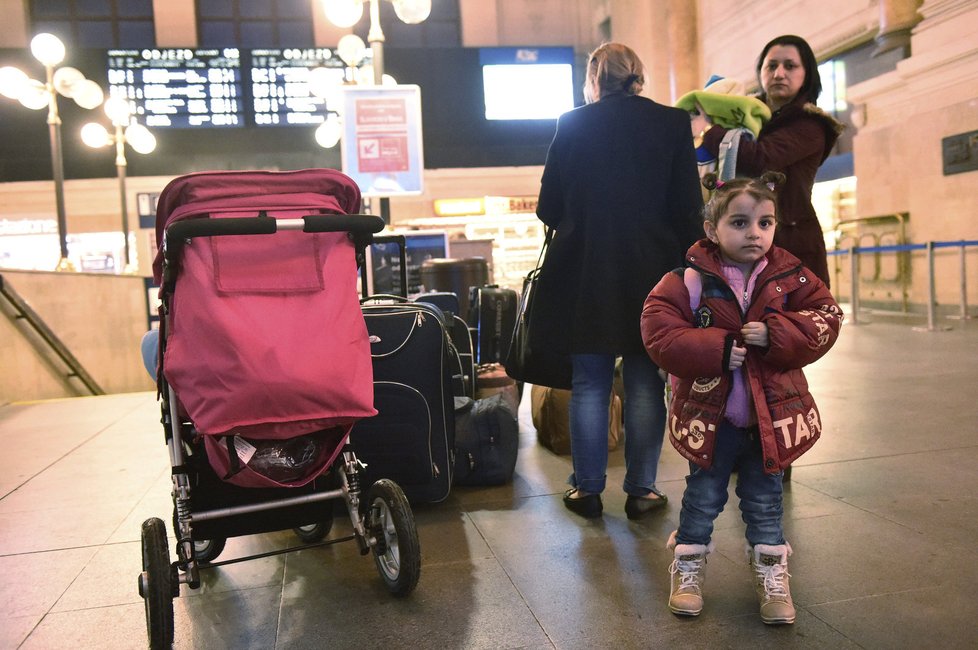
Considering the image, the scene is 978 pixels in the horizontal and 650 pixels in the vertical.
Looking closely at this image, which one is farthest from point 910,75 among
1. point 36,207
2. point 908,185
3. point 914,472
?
point 36,207

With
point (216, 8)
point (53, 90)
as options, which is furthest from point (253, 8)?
point (53, 90)

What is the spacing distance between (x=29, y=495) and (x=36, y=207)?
1650 centimetres

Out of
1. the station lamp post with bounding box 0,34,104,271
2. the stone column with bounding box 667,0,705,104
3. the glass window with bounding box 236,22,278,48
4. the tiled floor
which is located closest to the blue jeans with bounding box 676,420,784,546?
the tiled floor

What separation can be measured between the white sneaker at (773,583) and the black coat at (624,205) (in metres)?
0.92

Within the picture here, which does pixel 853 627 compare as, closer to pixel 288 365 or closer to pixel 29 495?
pixel 288 365

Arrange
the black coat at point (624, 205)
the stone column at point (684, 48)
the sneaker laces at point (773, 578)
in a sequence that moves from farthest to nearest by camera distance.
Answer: the stone column at point (684, 48)
the black coat at point (624, 205)
the sneaker laces at point (773, 578)

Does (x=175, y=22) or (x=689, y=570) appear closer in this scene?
(x=689, y=570)

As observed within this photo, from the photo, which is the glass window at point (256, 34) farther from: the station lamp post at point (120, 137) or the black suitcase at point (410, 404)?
the black suitcase at point (410, 404)

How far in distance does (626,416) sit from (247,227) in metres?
1.58

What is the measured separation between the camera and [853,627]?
1926 mm

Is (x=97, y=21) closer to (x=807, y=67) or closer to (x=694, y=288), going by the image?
(x=807, y=67)

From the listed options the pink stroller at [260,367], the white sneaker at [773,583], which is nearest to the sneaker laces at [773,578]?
the white sneaker at [773,583]

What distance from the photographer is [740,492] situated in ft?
7.07

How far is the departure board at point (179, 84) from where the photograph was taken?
56.9 ft
